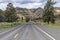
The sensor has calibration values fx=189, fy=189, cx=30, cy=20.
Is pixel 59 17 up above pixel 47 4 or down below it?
below

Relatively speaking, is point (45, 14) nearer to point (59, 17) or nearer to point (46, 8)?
point (46, 8)

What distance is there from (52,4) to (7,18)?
43.8m

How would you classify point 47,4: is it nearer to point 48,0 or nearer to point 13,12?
point 48,0

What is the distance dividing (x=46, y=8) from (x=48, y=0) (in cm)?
424

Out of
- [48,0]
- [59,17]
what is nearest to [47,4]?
[48,0]

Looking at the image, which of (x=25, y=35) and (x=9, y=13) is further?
(x=9, y=13)

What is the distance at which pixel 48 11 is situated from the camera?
3826 inches

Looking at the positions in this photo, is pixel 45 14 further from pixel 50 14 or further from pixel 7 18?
pixel 7 18

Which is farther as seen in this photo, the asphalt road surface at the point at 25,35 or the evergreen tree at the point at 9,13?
the evergreen tree at the point at 9,13

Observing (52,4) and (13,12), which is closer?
(52,4)

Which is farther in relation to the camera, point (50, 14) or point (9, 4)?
point (9, 4)

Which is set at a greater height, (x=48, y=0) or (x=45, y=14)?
(x=48, y=0)

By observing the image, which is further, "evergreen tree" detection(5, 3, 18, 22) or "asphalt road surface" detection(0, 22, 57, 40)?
"evergreen tree" detection(5, 3, 18, 22)

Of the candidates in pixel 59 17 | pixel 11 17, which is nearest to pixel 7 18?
pixel 11 17
